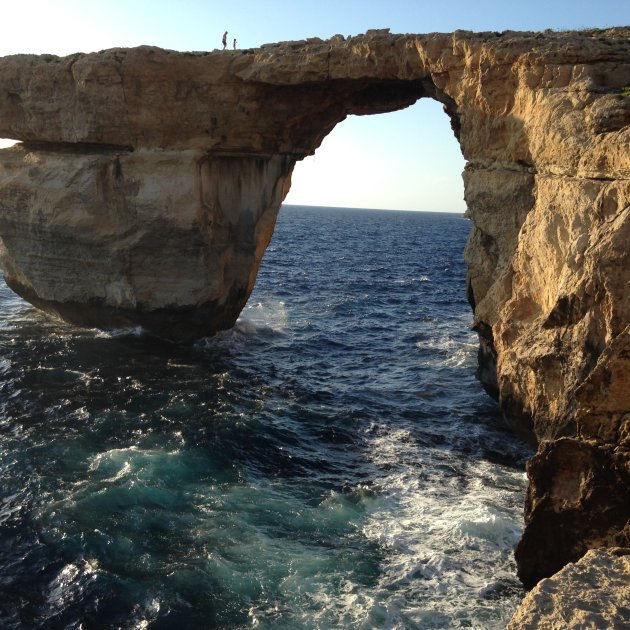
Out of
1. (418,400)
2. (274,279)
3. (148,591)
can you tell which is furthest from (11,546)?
(274,279)

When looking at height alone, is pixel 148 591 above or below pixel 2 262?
below

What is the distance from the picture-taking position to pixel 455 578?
1105 cm

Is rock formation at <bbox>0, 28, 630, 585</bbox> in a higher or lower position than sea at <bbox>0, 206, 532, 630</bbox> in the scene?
higher

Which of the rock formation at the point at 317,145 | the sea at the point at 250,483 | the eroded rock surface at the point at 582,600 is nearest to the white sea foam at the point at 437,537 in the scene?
the sea at the point at 250,483

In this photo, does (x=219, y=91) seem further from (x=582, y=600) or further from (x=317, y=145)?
(x=582, y=600)

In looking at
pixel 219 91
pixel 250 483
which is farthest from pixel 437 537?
pixel 219 91

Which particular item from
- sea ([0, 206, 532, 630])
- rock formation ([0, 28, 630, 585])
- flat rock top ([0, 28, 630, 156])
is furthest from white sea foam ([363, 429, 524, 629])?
flat rock top ([0, 28, 630, 156])

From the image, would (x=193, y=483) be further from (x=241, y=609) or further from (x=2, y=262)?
(x=2, y=262)

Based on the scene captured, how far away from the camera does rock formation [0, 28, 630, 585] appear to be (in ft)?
35.1

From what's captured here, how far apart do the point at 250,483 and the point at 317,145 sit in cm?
1373

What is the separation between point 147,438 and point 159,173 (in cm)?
932

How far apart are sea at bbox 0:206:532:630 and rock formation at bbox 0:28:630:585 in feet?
4.60

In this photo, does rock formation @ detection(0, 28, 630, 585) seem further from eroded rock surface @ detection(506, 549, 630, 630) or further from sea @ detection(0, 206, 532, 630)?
eroded rock surface @ detection(506, 549, 630, 630)

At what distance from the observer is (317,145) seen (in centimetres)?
2414
